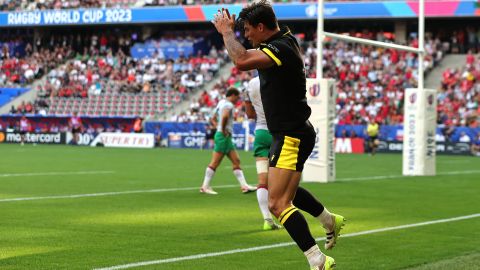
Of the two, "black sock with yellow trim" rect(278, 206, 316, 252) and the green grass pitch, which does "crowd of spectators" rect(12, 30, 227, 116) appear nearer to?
the green grass pitch

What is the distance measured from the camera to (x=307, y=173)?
23.2 m

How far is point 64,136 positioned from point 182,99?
676 centimetres

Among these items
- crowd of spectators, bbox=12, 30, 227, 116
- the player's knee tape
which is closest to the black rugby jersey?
the player's knee tape

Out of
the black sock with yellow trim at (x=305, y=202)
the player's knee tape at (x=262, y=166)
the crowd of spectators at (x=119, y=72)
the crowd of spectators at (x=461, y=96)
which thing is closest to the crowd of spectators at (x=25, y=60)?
the crowd of spectators at (x=119, y=72)

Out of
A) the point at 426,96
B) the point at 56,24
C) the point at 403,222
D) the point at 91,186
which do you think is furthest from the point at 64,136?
the point at 403,222

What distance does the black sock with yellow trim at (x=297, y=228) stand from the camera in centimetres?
814

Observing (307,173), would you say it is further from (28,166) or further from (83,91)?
(83,91)

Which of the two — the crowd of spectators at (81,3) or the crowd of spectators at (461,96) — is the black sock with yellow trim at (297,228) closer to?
the crowd of spectators at (461,96)

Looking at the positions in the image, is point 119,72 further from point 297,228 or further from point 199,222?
point 297,228

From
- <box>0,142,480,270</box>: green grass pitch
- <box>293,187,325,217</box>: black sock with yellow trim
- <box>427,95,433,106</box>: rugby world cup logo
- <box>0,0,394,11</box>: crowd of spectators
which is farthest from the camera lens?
<box>0,0,394,11</box>: crowd of spectators

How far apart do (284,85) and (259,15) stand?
0.64m

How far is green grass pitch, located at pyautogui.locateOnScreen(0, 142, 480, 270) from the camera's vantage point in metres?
9.84

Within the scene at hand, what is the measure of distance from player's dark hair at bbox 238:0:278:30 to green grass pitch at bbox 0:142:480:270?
8.14 ft

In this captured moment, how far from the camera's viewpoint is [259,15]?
824 cm
